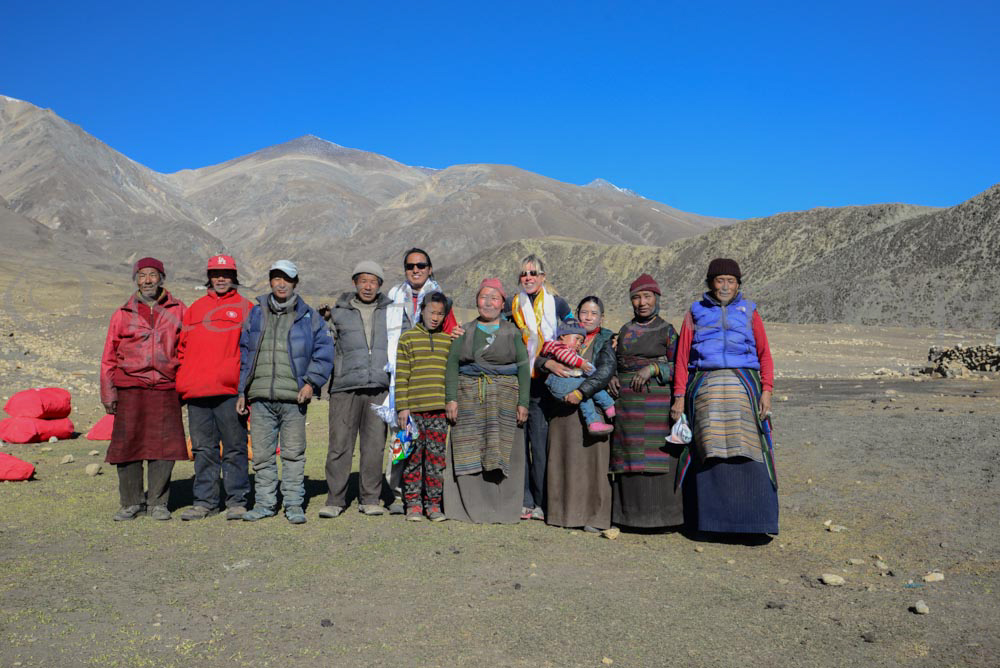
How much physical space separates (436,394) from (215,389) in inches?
63.4

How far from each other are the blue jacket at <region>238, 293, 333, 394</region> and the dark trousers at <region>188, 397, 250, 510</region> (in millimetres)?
264

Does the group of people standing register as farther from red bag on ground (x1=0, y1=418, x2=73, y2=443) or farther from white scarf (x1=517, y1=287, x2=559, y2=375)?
red bag on ground (x1=0, y1=418, x2=73, y2=443)

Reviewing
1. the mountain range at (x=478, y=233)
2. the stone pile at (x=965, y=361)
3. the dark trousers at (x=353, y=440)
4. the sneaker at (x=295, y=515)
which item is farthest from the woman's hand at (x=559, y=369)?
the mountain range at (x=478, y=233)

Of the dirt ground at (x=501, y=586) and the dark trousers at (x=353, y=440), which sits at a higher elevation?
the dark trousers at (x=353, y=440)

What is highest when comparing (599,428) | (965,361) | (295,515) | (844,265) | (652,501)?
(844,265)

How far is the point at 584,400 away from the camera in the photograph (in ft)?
18.5

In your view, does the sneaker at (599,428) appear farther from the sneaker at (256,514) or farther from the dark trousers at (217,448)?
the dark trousers at (217,448)

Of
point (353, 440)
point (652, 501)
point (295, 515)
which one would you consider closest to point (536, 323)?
point (652, 501)

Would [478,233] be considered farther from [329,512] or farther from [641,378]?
[641,378]

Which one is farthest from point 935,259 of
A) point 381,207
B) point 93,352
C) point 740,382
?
point 381,207

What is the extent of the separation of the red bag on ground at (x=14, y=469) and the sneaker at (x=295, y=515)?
9.81 feet

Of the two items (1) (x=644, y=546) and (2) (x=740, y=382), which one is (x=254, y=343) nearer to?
(1) (x=644, y=546)

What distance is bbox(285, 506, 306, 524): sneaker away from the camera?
5715 mm

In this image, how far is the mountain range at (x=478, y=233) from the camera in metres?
50.8
